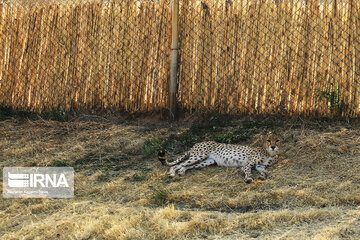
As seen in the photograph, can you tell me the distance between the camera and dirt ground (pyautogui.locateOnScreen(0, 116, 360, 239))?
10.4 feet

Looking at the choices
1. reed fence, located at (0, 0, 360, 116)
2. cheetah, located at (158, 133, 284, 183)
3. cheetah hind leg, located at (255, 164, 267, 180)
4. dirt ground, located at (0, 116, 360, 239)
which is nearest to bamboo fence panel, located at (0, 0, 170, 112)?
reed fence, located at (0, 0, 360, 116)

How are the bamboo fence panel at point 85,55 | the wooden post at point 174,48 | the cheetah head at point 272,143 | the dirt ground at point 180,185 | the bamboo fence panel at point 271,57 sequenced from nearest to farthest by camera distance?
the dirt ground at point 180,185, the cheetah head at point 272,143, the bamboo fence panel at point 271,57, the wooden post at point 174,48, the bamboo fence panel at point 85,55

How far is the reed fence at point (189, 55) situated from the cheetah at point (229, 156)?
36.2 inches

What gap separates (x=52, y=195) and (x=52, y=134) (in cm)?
176

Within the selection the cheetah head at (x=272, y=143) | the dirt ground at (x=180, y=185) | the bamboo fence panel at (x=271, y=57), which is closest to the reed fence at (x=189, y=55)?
the bamboo fence panel at (x=271, y=57)

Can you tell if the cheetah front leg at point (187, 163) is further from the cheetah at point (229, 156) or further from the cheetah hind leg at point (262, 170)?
the cheetah hind leg at point (262, 170)

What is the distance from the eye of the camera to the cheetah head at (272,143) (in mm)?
4422

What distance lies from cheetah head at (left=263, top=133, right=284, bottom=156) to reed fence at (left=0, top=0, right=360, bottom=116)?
0.85 metres

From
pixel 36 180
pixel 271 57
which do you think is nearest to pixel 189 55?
pixel 271 57

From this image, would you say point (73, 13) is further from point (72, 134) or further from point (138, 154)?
point (138, 154)

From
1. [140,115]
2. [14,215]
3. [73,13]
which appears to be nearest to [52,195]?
[14,215]

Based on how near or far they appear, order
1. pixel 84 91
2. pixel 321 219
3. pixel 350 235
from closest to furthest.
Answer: pixel 350 235, pixel 321 219, pixel 84 91

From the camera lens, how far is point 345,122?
5.09m

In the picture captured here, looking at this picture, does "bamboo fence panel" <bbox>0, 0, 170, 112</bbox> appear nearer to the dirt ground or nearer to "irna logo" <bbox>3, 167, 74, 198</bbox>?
the dirt ground
